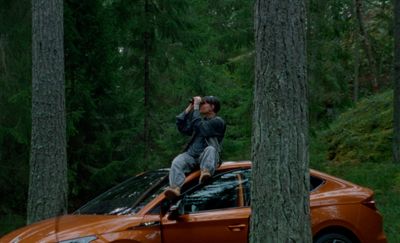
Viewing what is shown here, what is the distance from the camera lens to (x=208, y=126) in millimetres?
7695

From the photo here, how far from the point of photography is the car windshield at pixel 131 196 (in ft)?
23.4

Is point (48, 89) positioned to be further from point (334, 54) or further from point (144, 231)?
point (334, 54)

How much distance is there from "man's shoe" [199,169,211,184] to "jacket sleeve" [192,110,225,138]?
2.06 ft

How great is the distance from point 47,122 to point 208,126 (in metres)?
2.93

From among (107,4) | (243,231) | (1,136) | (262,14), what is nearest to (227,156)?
(107,4)

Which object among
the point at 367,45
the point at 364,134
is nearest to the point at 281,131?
the point at 364,134

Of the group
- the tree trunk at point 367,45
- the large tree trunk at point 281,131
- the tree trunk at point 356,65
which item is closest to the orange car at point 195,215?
the large tree trunk at point 281,131

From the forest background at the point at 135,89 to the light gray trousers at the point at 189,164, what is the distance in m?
4.81

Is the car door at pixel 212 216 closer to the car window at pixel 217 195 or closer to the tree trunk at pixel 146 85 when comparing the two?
the car window at pixel 217 195

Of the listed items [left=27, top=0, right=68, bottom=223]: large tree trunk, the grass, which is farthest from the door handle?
the grass

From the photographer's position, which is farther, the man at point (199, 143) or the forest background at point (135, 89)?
the forest background at point (135, 89)

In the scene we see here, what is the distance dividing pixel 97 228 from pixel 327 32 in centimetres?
1082

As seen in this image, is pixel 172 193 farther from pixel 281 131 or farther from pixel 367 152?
pixel 367 152

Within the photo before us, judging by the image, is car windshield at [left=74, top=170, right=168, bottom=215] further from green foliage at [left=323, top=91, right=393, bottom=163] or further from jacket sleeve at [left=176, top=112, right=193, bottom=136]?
green foliage at [left=323, top=91, right=393, bottom=163]
